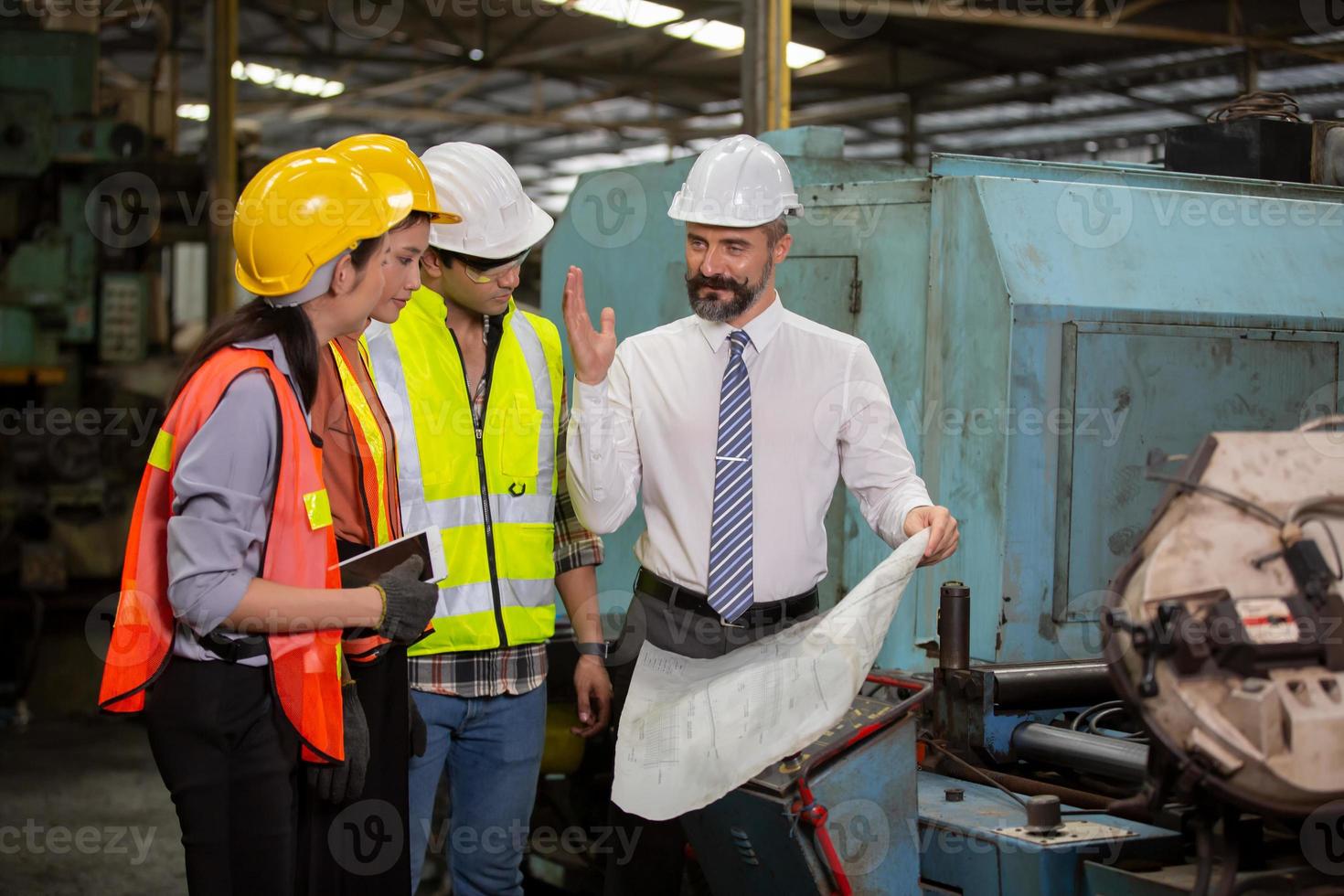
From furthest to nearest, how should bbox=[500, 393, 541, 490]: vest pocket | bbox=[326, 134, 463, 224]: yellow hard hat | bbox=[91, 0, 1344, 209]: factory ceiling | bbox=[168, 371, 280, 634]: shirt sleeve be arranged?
bbox=[91, 0, 1344, 209]: factory ceiling < bbox=[500, 393, 541, 490]: vest pocket < bbox=[326, 134, 463, 224]: yellow hard hat < bbox=[168, 371, 280, 634]: shirt sleeve

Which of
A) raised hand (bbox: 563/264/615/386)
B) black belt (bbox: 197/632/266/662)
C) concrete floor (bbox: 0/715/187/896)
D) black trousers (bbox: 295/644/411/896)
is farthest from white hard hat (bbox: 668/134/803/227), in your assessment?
concrete floor (bbox: 0/715/187/896)

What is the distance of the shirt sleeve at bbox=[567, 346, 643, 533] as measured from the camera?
210cm

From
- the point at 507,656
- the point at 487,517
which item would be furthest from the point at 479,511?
the point at 507,656

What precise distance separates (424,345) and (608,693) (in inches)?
25.8

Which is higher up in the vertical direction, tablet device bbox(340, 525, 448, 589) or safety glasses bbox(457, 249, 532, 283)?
safety glasses bbox(457, 249, 532, 283)

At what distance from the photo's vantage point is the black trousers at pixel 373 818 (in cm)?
178

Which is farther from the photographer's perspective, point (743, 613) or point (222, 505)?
point (743, 613)

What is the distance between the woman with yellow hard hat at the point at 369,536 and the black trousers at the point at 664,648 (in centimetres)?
41

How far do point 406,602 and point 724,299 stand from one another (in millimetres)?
809

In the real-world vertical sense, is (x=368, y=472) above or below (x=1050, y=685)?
above

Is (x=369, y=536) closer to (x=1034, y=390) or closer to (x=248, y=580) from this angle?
(x=248, y=580)

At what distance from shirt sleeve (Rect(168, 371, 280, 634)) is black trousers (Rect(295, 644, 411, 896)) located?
360mm

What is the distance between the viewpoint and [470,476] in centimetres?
213

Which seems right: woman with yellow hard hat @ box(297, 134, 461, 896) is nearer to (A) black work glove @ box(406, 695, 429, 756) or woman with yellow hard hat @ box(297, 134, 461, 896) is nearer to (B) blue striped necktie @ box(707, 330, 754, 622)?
(A) black work glove @ box(406, 695, 429, 756)
